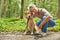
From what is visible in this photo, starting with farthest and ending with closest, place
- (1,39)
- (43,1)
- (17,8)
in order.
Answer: (17,8)
(43,1)
(1,39)

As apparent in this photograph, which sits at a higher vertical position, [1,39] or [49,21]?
[49,21]

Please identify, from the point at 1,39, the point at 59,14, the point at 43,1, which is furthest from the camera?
the point at 43,1

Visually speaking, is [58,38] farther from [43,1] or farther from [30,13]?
[43,1]

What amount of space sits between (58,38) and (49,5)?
1391 cm

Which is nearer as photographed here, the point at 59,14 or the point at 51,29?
the point at 51,29

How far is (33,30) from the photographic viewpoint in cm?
741

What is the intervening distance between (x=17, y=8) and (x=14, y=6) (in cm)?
43

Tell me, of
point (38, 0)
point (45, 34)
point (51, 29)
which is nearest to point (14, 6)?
point (38, 0)

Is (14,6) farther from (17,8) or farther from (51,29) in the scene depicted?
(51,29)

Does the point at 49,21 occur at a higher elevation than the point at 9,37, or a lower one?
higher

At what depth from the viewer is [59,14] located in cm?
1209

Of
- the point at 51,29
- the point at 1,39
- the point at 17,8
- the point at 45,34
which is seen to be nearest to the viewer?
the point at 1,39

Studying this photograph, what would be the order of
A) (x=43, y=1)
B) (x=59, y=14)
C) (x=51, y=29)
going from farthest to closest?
(x=43, y=1)
(x=59, y=14)
(x=51, y=29)

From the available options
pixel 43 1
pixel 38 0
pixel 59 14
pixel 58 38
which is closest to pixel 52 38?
pixel 58 38
